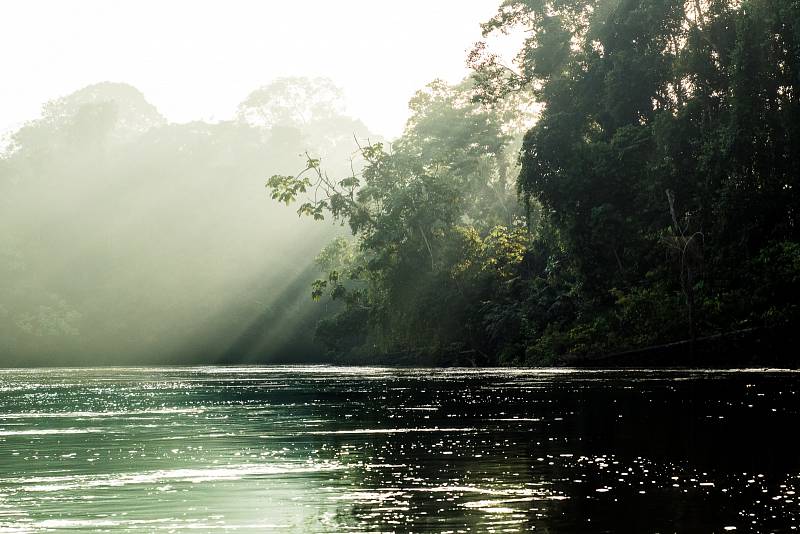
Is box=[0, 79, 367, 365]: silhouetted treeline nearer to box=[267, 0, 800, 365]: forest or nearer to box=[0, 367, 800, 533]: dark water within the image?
box=[267, 0, 800, 365]: forest

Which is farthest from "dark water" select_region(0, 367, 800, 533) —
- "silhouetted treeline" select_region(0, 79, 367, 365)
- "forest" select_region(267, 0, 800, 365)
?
"silhouetted treeline" select_region(0, 79, 367, 365)

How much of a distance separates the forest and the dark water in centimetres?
2316

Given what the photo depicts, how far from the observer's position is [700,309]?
44.7 metres

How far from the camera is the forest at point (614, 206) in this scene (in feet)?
139

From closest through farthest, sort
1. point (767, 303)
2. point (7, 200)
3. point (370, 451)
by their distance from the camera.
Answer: point (370, 451) < point (767, 303) < point (7, 200)

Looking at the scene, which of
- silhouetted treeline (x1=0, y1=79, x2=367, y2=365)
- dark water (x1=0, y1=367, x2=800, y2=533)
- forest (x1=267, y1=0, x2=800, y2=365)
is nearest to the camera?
dark water (x1=0, y1=367, x2=800, y2=533)

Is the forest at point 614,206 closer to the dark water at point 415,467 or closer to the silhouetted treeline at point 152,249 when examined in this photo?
the dark water at point 415,467

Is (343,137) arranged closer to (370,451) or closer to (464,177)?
(464,177)

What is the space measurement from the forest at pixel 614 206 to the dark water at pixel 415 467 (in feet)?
76.0

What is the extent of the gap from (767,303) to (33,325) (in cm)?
7126

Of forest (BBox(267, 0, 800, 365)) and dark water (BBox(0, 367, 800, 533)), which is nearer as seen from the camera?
dark water (BBox(0, 367, 800, 533))

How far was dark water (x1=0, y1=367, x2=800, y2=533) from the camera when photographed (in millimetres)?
7730

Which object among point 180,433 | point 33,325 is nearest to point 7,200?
point 33,325

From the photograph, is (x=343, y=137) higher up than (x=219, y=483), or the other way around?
(x=343, y=137)
